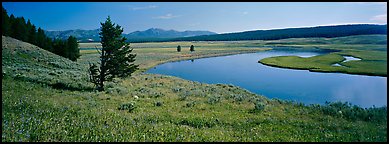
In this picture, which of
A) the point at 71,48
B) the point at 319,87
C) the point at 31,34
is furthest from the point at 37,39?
the point at 319,87

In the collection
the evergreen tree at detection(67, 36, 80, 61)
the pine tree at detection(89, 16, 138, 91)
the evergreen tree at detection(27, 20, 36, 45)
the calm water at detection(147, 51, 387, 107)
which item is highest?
the evergreen tree at detection(27, 20, 36, 45)


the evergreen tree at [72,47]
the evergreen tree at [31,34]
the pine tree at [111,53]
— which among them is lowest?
the pine tree at [111,53]

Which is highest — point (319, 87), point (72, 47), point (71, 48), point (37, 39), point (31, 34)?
point (31, 34)

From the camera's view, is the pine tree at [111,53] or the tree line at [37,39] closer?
the pine tree at [111,53]

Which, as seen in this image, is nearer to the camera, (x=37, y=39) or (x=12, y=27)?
(x=12, y=27)

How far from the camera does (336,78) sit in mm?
41844

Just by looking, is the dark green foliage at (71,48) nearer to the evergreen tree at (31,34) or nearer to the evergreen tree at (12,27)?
the evergreen tree at (31,34)

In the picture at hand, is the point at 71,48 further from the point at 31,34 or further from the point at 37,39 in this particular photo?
the point at 31,34

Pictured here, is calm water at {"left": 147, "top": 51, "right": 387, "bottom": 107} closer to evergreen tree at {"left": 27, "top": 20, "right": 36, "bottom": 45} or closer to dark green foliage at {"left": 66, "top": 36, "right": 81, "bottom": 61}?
dark green foliage at {"left": 66, "top": 36, "right": 81, "bottom": 61}

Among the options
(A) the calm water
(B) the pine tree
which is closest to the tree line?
(A) the calm water

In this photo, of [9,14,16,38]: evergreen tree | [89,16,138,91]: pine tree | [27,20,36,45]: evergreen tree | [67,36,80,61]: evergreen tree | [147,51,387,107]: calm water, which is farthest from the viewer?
[27,20,36,45]: evergreen tree

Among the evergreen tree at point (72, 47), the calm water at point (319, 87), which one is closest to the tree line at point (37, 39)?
the evergreen tree at point (72, 47)

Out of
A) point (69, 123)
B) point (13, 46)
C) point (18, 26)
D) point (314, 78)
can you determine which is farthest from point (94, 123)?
point (18, 26)

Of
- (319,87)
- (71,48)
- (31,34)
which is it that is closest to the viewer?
(319,87)
